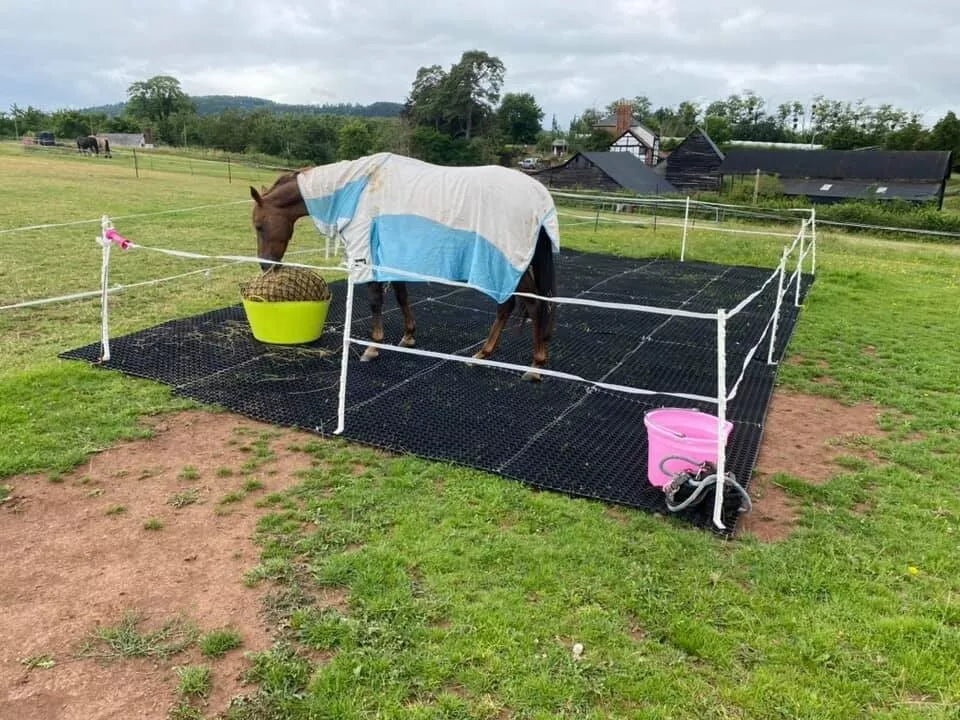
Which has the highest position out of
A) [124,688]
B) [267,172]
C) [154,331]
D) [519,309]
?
[267,172]

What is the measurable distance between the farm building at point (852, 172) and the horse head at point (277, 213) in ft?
106

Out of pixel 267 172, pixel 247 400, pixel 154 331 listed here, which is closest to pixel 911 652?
pixel 247 400

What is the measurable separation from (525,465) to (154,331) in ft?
12.9

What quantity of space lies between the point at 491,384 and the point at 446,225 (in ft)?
4.07

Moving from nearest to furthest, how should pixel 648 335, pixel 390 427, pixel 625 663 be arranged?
pixel 625 663 < pixel 390 427 < pixel 648 335

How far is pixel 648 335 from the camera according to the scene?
6605 mm

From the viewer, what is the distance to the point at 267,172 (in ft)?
111

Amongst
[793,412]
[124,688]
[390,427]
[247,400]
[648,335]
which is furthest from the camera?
[648,335]

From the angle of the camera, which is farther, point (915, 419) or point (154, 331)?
point (154, 331)

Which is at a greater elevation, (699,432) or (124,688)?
(699,432)

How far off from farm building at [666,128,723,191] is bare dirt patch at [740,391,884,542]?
1402 inches

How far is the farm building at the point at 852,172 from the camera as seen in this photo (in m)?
31.8

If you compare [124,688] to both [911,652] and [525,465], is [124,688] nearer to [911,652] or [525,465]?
[525,465]

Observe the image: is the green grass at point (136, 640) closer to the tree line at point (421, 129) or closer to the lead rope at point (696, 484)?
the lead rope at point (696, 484)
